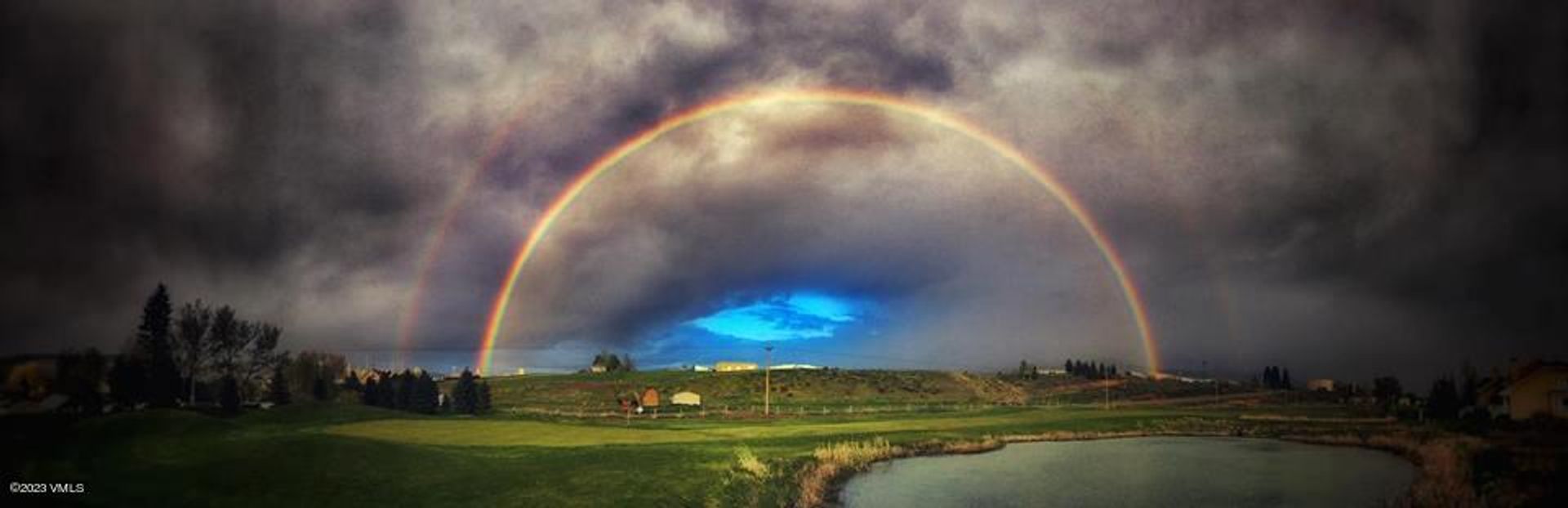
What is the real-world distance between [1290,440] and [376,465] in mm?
95945

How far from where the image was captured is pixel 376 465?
5131 centimetres

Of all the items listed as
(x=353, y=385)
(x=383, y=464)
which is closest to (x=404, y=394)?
(x=353, y=385)

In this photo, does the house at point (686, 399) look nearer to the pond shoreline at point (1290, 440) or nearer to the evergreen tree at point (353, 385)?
the evergreen tree at point (353, 385)

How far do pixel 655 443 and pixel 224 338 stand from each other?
117690 millimetres

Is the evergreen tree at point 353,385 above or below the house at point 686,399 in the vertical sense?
above

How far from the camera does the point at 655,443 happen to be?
248 feet

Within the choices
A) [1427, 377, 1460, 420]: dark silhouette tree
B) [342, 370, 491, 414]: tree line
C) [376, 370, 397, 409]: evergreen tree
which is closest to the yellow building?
[1427, 377, 1460, 420]: dark silhouette tree

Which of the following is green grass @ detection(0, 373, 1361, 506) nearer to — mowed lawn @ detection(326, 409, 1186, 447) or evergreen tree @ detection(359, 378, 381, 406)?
mowed lawn @ detection(326, 409, 1186, 447)

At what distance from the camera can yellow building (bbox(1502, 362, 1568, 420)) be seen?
10906 centimetres

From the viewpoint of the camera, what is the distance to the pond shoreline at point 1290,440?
55.6 m

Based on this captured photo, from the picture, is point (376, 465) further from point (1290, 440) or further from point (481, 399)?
point (481, 399)

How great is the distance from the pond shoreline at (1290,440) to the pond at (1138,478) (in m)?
1.54

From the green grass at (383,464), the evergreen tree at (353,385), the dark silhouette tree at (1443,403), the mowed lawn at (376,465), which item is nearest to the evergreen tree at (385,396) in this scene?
the evergreen tree at (353,385)

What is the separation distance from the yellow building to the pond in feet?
115
